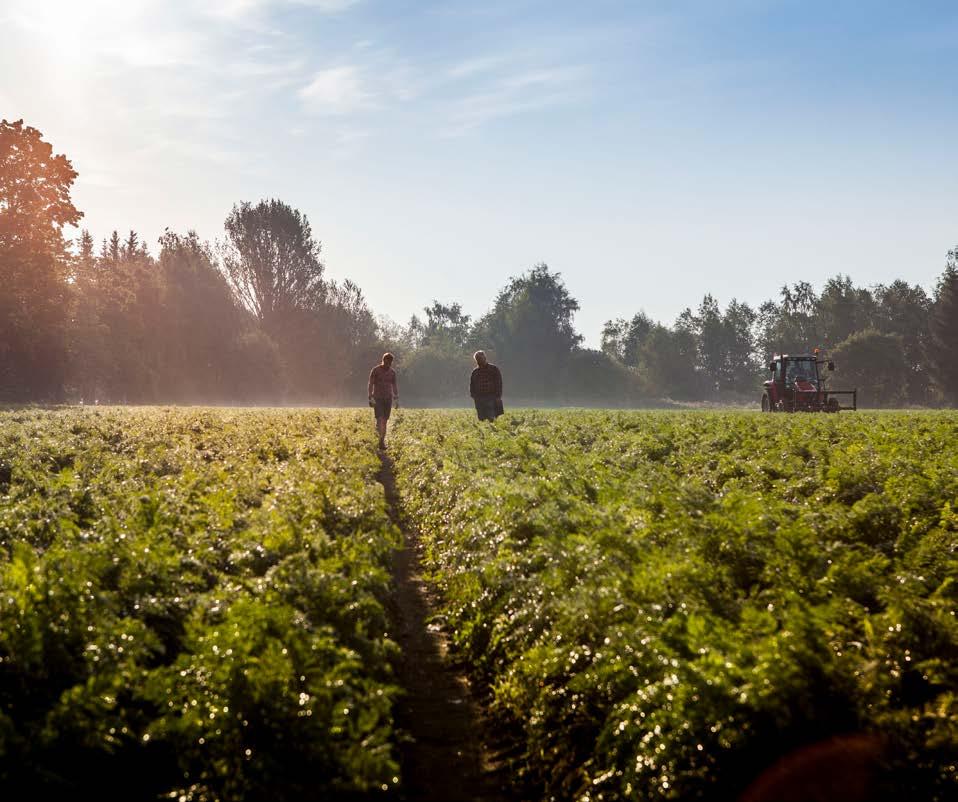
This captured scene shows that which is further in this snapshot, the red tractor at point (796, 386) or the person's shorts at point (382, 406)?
the red tractor at point (796, 386)

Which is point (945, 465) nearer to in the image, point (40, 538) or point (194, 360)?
point (40, 538)

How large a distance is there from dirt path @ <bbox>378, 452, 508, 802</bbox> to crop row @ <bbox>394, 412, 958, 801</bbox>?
0.27 metres

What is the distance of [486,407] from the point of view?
2712 centimetres

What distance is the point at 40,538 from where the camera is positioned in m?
10.1

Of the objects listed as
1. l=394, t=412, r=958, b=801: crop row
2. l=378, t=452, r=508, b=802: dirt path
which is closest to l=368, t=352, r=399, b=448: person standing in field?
l=394, t=412, r=958, b=801: crop row

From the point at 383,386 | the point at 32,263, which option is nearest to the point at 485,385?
the point at 383,386

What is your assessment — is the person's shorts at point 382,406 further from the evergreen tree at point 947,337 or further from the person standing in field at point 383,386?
the evergreen tree at point 947,337

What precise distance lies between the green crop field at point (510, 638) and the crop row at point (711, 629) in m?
0.03

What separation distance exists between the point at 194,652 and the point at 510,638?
9.31ft

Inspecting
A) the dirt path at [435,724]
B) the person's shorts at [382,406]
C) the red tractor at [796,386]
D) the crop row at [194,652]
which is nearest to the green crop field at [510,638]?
the crop row at [194,652]

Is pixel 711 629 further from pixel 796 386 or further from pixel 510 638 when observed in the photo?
pixel 796 386

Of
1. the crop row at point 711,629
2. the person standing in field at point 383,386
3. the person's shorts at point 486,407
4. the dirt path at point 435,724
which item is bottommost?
the dirt path at point 435,724

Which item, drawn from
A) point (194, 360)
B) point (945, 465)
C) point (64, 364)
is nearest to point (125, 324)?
point (194, 360)

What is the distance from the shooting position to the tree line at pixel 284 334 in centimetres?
5750
